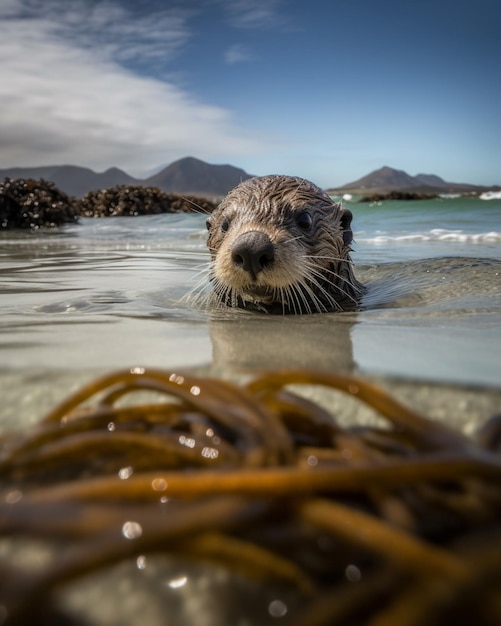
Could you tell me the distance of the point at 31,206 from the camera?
15.8 m

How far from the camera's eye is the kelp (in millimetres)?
774

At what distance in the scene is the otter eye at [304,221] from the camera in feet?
12.8

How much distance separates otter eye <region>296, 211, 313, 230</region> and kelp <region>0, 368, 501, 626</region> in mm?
2835

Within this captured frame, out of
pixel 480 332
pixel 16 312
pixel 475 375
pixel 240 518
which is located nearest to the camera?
pixel 240 518

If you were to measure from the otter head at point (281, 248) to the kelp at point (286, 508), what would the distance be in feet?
7.41

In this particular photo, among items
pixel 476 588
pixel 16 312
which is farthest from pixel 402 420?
pixel 16 312

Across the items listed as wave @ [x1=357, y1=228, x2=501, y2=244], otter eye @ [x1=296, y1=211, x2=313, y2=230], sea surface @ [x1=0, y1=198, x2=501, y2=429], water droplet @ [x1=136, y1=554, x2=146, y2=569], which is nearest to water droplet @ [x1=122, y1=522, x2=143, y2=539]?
water droplet @ [x1=136, y1=554, x2=146, y2=569]

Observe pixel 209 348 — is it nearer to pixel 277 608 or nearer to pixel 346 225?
pixel 277 608

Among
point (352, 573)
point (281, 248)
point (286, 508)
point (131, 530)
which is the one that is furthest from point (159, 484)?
point (281, 248)

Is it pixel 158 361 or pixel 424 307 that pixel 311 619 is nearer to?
pixel 158 361

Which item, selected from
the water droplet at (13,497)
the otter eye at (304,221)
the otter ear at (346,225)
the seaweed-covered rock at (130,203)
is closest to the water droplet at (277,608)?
the water droplet at (13,497)

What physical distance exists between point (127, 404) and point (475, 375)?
2.79 ft

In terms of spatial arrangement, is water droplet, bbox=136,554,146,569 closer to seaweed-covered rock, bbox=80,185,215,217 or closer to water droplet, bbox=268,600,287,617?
water droplet, bbox=268,600,287,617

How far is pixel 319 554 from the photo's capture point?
0.87 m
